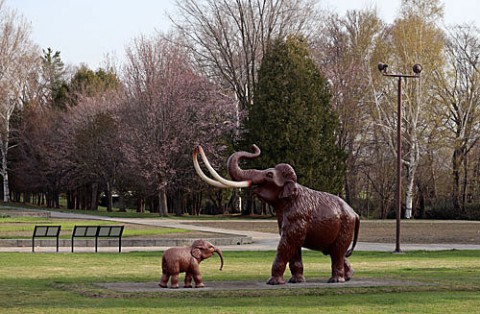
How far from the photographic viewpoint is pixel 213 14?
6050 centimetres

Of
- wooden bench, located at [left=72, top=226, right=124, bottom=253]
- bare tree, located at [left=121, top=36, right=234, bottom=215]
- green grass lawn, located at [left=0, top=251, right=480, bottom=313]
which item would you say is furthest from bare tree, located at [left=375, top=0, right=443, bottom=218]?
green grass lawn, located at [left=0, top=251, right=480, bottom=313]

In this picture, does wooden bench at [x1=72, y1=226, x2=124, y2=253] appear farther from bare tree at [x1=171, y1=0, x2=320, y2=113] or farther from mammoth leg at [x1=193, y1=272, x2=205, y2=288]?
bare tree at [x1=171, y1=0, x2=320, y2=113]

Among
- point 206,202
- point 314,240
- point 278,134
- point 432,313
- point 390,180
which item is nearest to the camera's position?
point 432,313

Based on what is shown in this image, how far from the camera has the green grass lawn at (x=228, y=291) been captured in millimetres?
13727

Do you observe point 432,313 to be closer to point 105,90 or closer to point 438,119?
point 438,119

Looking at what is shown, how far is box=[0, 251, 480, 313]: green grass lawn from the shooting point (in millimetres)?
13727

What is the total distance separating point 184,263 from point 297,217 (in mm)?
2327

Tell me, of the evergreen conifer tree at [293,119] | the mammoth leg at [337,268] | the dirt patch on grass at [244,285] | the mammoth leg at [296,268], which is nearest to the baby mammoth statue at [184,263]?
the dirt patch on grass at [244,285]

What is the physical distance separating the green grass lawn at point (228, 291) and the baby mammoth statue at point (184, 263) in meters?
0.58

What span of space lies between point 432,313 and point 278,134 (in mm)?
41312

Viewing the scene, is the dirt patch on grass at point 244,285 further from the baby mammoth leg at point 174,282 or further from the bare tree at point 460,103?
the bare tree at point 460,103

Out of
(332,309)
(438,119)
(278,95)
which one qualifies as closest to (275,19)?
(278,95)

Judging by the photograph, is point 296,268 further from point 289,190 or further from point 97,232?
point 97,232

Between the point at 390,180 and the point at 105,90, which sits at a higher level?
the point at 105,90
